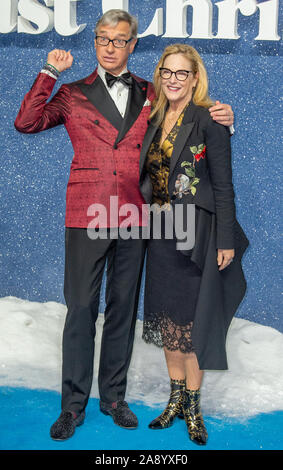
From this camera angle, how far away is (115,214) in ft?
8.24

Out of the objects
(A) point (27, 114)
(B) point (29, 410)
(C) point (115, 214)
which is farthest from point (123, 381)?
(A) point (27, 114)

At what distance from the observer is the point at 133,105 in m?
2.55

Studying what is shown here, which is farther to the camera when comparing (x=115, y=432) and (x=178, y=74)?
(x=115, y=432)

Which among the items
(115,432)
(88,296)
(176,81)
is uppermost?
(176,81)

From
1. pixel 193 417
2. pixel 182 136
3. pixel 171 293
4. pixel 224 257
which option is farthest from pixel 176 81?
pixel 193 417

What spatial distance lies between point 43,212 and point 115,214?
1.43 metres

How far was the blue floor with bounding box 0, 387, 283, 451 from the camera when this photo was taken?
7.97ft

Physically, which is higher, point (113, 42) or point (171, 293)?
point (113, 42)

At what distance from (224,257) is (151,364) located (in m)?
1.12

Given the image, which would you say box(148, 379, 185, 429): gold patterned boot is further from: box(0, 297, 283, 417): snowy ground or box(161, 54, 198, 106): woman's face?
box(161, 54, 198, 106): woman's face

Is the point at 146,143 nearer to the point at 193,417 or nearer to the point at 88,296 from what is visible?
the point at 88,296

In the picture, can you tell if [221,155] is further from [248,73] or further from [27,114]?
[248,73]

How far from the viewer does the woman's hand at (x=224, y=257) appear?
245 centimetres

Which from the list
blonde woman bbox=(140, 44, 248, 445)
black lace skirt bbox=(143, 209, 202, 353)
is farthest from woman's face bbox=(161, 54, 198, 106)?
black lace skirt bbox=(143, 209, 202, 353)
